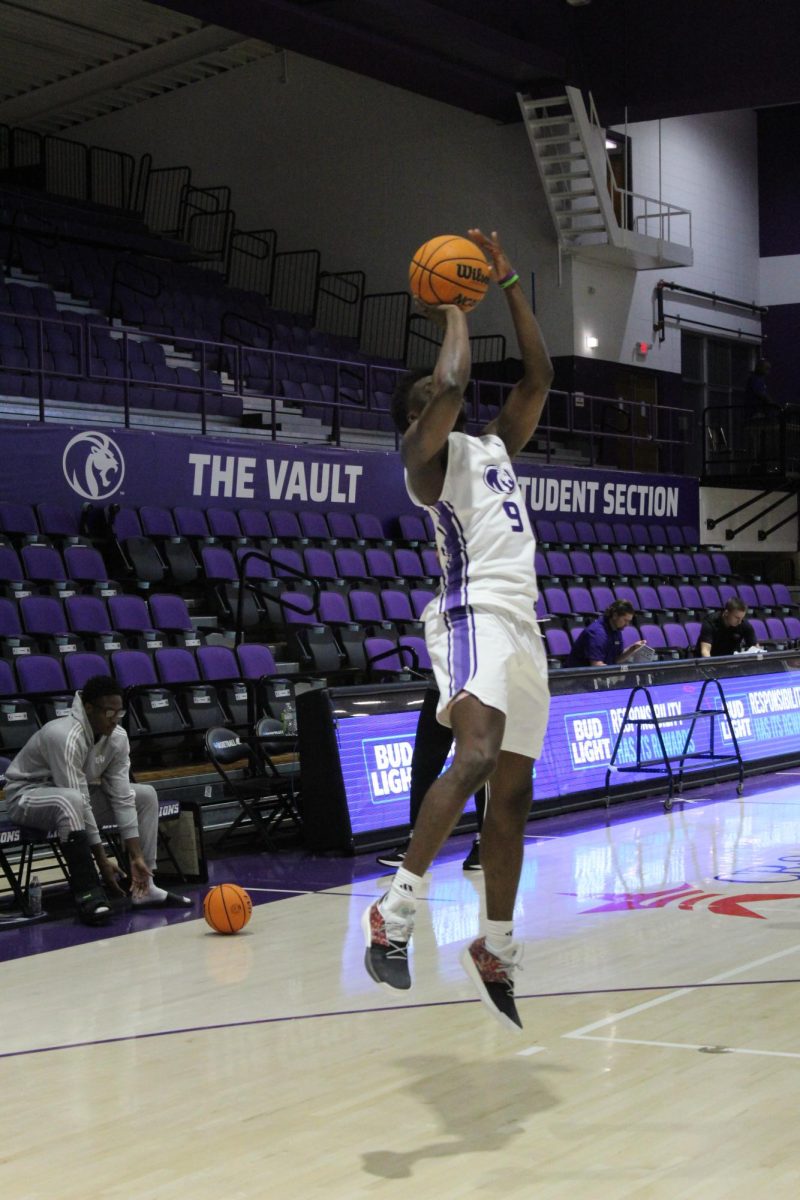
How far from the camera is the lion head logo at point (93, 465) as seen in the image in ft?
39.7

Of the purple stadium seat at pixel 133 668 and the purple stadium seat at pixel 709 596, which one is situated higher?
the purple stadium seat at pixel 709 596

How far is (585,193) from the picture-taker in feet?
64.9

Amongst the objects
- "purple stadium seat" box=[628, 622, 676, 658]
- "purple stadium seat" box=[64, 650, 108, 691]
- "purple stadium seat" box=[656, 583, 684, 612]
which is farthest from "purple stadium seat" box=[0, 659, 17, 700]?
"purple stadium seat" box=[656, 583, 684, 612]

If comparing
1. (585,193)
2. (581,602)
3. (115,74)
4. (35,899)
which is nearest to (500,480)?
(35,899)

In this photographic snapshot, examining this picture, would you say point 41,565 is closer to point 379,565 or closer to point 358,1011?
point 379,565

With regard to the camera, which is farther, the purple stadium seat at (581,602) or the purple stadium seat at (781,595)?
the purple stadium seat at (781,595)

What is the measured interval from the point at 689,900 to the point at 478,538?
3.31 meters

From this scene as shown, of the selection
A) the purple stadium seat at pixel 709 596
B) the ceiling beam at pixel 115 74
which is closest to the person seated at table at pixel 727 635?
the purple stadium seat at pixel 709 596

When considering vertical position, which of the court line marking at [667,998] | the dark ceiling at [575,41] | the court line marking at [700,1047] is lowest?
the court line marking at [667,998]

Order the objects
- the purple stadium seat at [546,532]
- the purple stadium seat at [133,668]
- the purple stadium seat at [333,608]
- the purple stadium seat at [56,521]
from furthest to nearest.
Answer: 1. the purple stadium seat at [546,532]
2. the purple stadium seat at [333,608]
3. the purple stadium seat at [56,521]
4. the purple stadium seat at [133,668]

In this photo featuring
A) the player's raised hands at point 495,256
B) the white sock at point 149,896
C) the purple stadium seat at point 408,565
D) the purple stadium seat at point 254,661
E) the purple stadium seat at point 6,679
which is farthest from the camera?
the purple stadium seat at point 408,565

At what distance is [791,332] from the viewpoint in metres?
25.1

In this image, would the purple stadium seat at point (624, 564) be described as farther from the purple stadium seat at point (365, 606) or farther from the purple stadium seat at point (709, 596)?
the purple stadium seat at point (365, 606)

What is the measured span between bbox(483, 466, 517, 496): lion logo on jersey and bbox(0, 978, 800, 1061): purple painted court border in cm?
184
